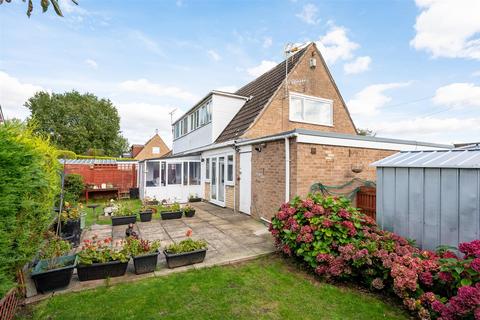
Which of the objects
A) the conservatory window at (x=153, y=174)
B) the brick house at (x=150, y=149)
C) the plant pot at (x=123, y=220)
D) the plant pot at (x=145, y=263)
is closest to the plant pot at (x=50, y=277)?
the plant pot at (x=145, y=263)

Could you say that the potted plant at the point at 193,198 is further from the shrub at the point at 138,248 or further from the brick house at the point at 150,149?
the brick house at the point at 150,149

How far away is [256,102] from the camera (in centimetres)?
1152

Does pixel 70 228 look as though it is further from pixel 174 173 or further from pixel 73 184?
pixel 174 173

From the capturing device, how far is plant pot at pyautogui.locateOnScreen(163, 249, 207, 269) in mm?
Answer: 4367

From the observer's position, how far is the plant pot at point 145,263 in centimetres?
414

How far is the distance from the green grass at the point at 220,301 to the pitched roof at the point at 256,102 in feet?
22.3

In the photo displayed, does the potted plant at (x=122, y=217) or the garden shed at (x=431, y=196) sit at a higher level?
the garden shed at (x=431, y=196)

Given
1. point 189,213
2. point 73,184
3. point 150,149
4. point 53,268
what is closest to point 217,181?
point 189,213

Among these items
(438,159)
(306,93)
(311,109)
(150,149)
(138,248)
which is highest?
(306,93)

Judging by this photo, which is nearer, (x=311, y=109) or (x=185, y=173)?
(x=311, y=109)

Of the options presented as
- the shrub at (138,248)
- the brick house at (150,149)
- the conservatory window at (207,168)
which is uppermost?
the brick house at (150,149)

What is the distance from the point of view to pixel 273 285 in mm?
3812

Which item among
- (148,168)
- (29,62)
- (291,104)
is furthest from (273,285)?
(148,168)

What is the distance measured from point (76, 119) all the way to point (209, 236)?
33.2m
